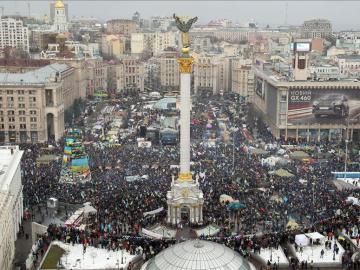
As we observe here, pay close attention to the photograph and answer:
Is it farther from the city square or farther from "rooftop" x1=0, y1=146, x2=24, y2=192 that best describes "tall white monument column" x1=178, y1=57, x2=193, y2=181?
"rooftop" x1=0, y1=146, x2=24, y2=192

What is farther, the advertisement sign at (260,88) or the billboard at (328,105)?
the advertisement sign at (260,88)

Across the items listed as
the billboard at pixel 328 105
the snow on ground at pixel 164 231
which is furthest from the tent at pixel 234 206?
the billboard at pixel 328 105

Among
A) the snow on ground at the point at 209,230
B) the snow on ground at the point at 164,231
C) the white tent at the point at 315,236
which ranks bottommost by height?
the snow on ground at the point at 164,231

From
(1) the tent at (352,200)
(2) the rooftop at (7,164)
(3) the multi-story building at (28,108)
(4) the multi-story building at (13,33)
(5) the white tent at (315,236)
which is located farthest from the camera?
(4) the multi-story building at (13,33)

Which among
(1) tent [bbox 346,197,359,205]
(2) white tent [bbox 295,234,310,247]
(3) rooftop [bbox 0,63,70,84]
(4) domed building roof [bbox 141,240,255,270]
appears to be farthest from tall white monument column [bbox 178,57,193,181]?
(3) rooftop [bbox 0,63,70,84]

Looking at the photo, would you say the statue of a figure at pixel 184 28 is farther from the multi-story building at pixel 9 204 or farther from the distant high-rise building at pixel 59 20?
the distant high-rise building at pixel 59 20

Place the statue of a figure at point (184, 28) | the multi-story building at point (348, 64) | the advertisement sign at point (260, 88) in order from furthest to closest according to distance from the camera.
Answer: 1. the multi-story building at point (348, 64)
2. the advertisement sign at point (260, 88)
3. the statue of a figure at point (184, 28)

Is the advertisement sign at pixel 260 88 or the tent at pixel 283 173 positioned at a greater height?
the advertisement sign at pixel 260 88

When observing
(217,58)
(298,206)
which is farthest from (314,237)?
(217,58)
